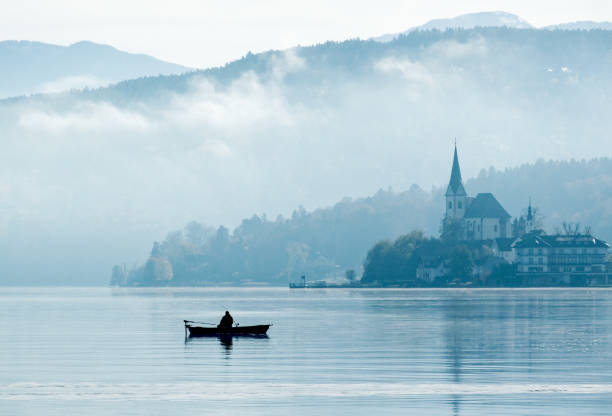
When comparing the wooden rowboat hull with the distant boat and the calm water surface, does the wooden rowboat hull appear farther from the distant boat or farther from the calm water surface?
the calm water surface

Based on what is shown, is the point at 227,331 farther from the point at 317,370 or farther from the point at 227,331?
the point at 317,370

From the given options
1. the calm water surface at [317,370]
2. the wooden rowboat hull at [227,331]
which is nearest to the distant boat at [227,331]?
the wooden rowboat hull at [227,331]

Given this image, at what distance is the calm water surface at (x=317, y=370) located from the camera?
5716 cm

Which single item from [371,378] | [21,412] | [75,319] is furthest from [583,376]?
[75,319]

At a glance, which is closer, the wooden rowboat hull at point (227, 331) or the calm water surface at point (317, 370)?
the calm water surface at point (317, 370)

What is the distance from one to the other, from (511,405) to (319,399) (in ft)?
28.5

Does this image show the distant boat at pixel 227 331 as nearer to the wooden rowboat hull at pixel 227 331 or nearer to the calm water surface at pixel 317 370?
the wooden rowboat hull at pixel 227 331

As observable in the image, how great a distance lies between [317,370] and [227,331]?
107 ft

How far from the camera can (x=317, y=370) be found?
72812 mm

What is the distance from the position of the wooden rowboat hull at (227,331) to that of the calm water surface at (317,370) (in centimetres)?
180

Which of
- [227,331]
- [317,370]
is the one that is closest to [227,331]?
[227,331]

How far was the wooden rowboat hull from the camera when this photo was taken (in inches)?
4117

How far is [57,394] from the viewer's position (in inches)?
2418

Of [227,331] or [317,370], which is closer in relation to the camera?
[317,370]
